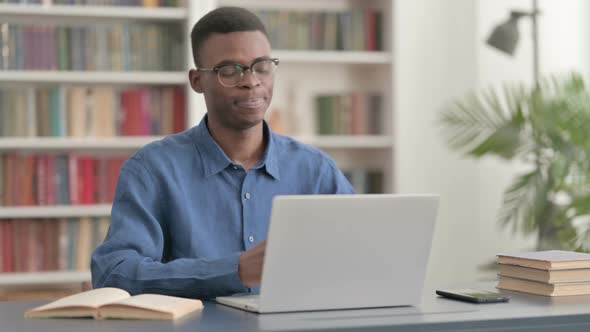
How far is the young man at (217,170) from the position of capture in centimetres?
216

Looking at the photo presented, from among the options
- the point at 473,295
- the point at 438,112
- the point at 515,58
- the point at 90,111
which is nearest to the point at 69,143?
the point at 90,111

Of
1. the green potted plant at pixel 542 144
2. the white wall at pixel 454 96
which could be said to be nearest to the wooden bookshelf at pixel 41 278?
the white wall at pixel 454 96

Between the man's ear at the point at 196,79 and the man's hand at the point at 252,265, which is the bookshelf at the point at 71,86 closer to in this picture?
the man's ear at the point at 196,79

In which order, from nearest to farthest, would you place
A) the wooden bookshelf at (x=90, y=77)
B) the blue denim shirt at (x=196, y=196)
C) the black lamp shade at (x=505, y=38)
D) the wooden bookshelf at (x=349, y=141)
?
the blue denim shirt at (x=196, y=196)
the wooden bookshelf at (x=90, y=77)
the black lamp shade at (x=505, y=38)
the wooden bookshelf at (x=349, y=141)

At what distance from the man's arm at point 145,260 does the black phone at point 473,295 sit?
40 centimetres

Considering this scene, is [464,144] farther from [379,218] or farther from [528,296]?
[379,218]

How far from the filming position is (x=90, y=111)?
4.13 metres

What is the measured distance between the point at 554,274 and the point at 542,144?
7.29 feet

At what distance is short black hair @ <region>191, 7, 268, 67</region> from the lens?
2.25m

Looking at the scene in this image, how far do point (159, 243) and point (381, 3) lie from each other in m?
2.67

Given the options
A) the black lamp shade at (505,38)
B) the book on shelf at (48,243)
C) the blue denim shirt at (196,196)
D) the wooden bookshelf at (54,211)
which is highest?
the black lamp shade at (505,38)

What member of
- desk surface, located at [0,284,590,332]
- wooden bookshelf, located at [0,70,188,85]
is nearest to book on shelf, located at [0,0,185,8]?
wooden bookshelf, located at [0,70,188,85]

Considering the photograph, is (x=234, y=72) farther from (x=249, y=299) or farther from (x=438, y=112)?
(x=438, y=112)

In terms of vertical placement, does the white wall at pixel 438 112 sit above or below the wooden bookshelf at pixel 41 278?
above
